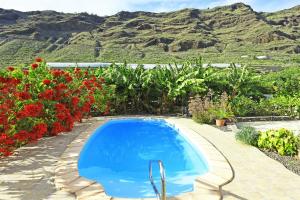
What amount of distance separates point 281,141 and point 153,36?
7630 centimetres

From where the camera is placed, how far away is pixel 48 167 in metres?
7.41

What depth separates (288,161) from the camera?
8070 millimetres

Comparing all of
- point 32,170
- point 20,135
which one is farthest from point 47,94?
point 32,170

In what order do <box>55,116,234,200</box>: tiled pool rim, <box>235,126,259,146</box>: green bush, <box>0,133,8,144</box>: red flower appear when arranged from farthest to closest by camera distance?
<box>235,126,259,146</box>: green bush < <box>0,133,8,144</box>: red flower < <box>55,116,234,200</box>: tiled pool rim

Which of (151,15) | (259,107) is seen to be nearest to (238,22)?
(151,15)

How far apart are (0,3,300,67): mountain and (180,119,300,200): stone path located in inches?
1594

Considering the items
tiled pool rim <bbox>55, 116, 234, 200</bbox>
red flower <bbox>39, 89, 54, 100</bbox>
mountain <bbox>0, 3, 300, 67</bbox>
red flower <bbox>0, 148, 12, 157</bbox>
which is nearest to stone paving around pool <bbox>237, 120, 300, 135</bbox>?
tiled pool rim <bbox>55, 116, 234, 200</bbox>

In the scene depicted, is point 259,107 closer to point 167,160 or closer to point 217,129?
point 217,129

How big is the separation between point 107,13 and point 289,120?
11455 cm

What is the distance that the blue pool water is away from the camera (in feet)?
25.0

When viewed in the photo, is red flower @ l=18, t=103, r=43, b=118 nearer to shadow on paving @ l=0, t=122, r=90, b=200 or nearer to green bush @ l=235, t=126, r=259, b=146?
shadow on paving @ l=0, t=122, r=90, b=200

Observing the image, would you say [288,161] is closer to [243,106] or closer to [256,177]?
[256,177]

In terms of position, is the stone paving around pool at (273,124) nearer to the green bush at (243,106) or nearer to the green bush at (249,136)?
the green bush at (243,106)

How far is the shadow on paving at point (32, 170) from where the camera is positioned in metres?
5.91
